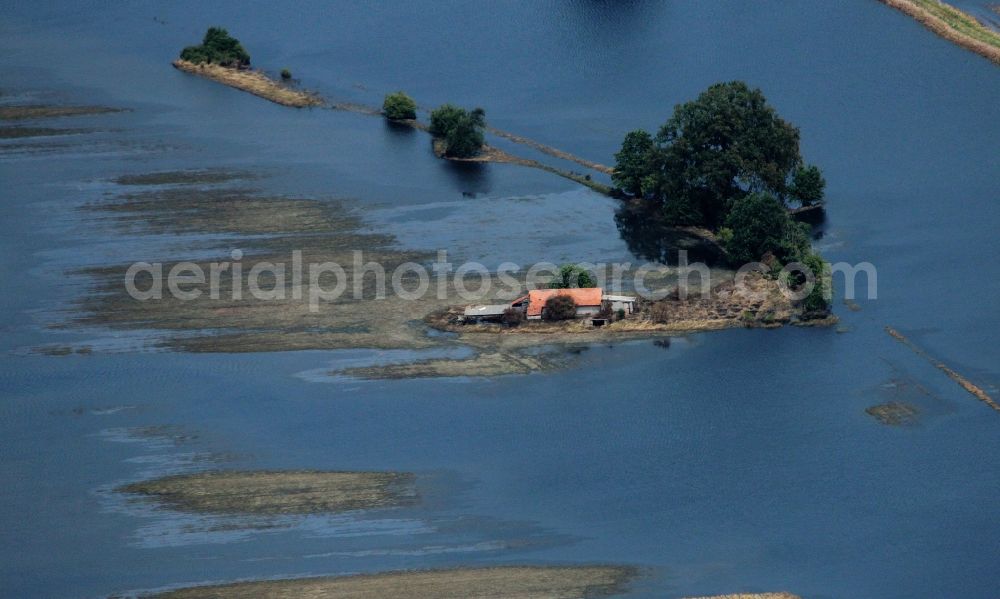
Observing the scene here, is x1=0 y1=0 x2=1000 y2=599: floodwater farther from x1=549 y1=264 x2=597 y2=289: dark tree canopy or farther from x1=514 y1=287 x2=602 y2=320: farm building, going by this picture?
x1=549 y1=264 x2=597 y2=289: dark tree canopy

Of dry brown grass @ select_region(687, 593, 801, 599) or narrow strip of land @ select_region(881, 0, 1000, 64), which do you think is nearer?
dry brown grass @ select_region(687, 593, 801, 599)

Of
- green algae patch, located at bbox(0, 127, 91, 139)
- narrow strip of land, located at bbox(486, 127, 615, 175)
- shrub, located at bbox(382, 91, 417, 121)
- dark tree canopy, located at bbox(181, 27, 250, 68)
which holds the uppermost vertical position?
dark tree canopy, located at bbox(181, 27, 250, 68)

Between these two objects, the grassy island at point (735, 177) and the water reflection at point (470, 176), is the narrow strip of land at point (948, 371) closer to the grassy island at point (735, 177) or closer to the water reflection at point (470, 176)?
the grassy island at point (735, 177)

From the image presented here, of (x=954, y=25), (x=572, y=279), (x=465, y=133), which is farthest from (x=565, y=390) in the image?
(x=954, y=25)

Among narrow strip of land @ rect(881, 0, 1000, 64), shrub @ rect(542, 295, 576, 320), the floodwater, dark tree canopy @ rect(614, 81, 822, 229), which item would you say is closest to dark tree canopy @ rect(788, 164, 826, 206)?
dark tree canopy @ rect(614, 81, 822, 229)

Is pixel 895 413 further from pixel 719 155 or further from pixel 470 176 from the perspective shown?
pixel 470 176

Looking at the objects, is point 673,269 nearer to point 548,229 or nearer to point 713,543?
point 548,229
